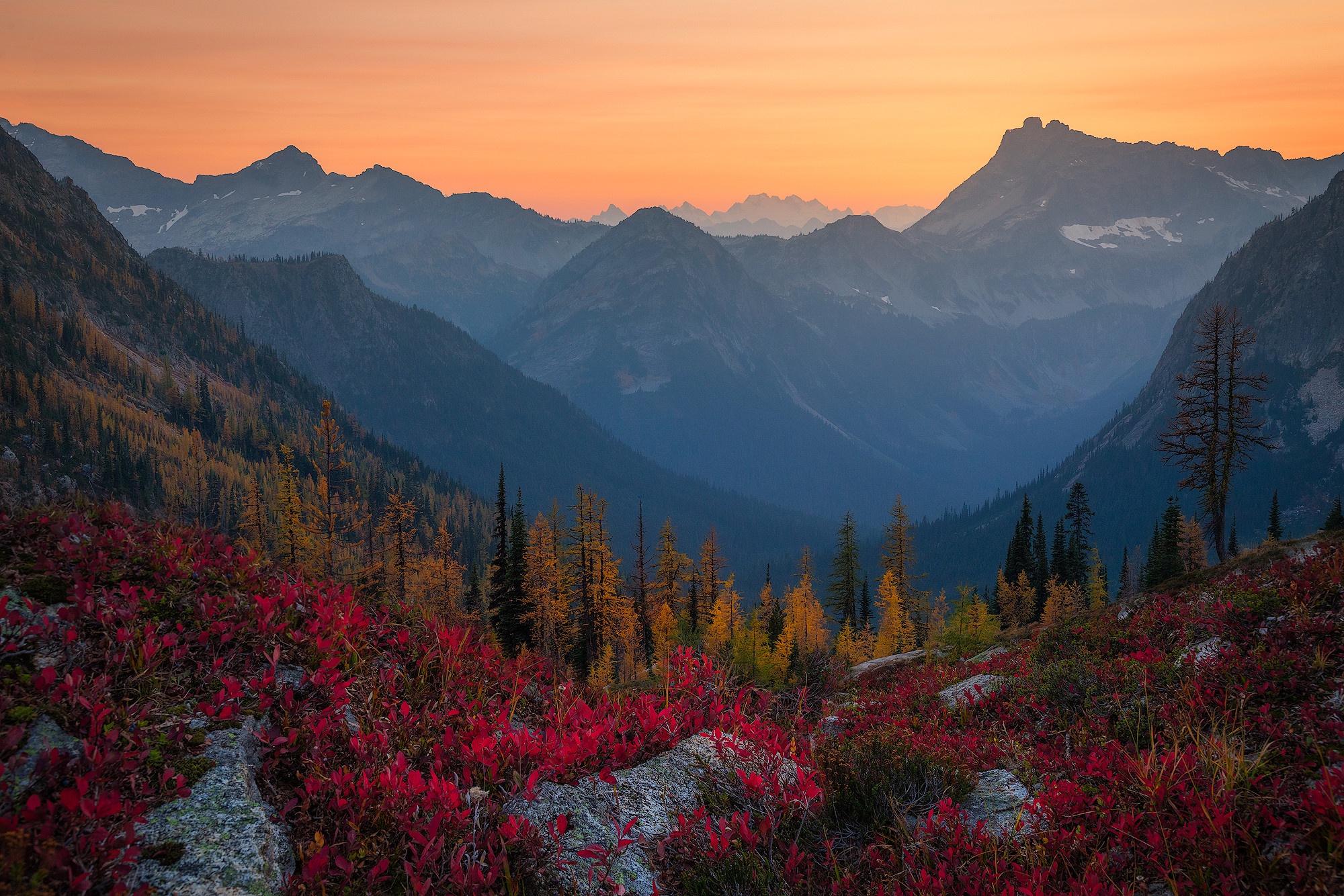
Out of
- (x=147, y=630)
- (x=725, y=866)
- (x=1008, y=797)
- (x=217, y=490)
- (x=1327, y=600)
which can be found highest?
(x=147, y=630)

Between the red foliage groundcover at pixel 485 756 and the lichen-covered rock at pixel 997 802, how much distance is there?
0.56ft

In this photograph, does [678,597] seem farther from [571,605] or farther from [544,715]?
[544,715]

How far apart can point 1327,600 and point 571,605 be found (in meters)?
45.1

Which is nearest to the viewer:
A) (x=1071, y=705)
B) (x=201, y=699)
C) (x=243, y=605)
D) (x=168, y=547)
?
(x=201, y=699)

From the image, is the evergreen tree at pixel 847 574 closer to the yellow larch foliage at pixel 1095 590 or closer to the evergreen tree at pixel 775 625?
the evergreen tree at pixel 775 625

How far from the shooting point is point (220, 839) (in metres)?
4.75

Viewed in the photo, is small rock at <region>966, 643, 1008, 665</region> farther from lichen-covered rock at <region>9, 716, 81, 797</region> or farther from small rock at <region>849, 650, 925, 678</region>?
lichen-covered rock at <region>9, 716, 81, 797</region>

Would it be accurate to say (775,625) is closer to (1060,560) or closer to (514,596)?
(514,596)

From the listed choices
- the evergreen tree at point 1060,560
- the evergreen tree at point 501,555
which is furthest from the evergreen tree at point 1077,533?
the evergreen tree at point 501,555

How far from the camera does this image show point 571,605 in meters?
50.9

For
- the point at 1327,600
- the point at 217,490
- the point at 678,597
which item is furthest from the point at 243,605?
the point at 217,490

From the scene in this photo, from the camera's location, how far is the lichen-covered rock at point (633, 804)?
571cm

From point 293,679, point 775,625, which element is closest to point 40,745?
point 293,679

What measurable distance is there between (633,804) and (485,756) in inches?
56.2
